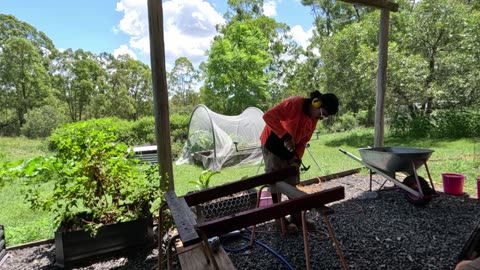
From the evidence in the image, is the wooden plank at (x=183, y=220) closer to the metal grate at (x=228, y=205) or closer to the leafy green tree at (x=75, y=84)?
the metal grate at (x=228, y=205)

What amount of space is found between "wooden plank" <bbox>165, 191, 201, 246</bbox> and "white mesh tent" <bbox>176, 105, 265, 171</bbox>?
16.9 ft

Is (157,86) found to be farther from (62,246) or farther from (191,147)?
(191,147)

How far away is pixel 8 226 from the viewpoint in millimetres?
3252

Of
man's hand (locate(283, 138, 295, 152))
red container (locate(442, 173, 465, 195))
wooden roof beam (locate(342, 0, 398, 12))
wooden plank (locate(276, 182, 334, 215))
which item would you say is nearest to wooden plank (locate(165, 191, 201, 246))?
wooden plank (locate(276, 182, 334, 215))

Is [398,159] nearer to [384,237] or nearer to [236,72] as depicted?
[384,237]

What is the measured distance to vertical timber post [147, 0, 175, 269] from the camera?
8.42 feet

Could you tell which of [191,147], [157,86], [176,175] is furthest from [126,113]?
[157,86]

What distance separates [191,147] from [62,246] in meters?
5.74

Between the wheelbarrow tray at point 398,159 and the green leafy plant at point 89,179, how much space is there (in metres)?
2.58

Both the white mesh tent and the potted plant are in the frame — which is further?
the white mesh tent

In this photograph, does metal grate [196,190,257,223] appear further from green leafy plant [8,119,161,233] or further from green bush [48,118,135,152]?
green bush [48,118,135,152]

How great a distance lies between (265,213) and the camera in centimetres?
134

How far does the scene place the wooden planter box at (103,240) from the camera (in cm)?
224

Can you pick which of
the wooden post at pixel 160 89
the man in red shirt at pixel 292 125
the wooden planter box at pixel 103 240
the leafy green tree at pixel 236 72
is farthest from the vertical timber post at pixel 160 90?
the leafy green tree at pixel 236 72
